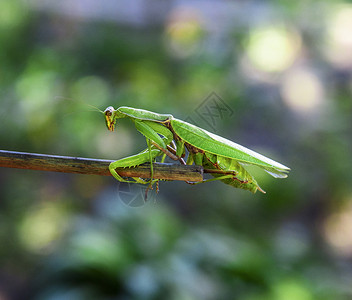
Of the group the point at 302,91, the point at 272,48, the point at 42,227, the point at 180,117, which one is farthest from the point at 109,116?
the point at 272,48

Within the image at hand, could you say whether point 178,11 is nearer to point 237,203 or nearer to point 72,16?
point 72,16

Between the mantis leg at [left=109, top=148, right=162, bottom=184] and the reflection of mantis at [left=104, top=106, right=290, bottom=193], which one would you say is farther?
the reflection of mantis at [left=104, top=106, right=290, bottom=193]

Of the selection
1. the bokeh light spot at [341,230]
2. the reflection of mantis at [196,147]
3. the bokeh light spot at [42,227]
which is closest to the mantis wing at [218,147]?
the reflection of mantis at [196,147]

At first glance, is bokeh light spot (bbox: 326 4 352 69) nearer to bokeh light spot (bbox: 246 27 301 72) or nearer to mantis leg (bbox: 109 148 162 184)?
bokeh light spot (bbox: 246 27 301 72)

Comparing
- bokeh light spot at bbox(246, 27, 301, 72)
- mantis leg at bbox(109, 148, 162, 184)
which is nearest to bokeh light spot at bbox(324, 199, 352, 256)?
bokeh light spot at bbox(246, 27, 301, 72)

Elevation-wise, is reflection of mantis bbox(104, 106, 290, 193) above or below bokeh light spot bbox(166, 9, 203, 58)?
below

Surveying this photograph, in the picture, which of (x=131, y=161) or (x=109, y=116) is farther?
(x=109, y=116)

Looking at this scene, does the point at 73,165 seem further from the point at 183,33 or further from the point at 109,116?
the point at 183,33
